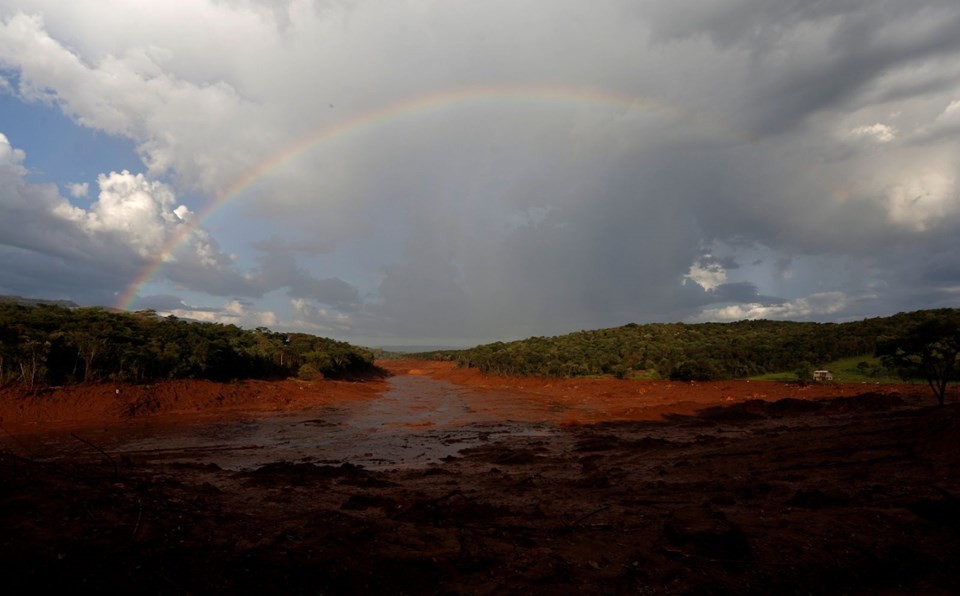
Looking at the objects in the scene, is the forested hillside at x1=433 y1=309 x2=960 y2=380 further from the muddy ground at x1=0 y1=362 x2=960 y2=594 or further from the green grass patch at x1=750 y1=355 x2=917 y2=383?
the muddy ground at x1=0 y1=362 x2=960 y2=594

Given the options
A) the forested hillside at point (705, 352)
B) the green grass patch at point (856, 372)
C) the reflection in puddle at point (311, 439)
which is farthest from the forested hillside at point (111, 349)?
the green grass patch at point (856, 372)

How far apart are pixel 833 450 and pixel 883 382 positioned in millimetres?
35036

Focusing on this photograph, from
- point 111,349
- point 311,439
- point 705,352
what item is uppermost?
point 111,349

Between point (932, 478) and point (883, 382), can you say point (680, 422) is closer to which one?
point (932, 478)

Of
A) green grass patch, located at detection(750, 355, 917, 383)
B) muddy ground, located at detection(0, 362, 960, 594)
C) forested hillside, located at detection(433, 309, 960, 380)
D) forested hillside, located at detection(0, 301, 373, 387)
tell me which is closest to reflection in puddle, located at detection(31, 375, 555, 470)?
muddy ground, located at detection(0, 362, 960, 594)

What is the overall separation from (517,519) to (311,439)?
18.1 m

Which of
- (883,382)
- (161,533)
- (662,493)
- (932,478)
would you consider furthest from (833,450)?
(883,382)

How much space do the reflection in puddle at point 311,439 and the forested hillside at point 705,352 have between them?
113 feet

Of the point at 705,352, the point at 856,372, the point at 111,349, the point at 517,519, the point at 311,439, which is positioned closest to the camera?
the point at 517,519

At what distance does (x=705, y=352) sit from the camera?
64.2m

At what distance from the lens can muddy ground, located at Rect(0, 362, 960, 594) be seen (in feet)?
21.0

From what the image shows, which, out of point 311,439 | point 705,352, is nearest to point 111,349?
point 311,439

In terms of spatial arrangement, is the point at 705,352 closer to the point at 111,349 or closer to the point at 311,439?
the point at 311,439

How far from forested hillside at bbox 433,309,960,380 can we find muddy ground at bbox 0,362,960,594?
128 feet
